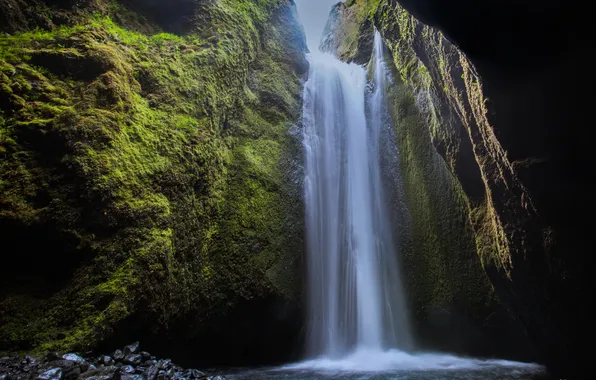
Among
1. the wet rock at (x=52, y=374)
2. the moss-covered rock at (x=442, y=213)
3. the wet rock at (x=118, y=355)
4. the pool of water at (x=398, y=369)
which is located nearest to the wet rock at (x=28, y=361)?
the wet rock at (x=52, y=374)

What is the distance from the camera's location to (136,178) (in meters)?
5.77

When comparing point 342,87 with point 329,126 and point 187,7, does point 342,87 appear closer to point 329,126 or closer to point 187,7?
point 329,126

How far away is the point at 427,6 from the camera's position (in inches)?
135

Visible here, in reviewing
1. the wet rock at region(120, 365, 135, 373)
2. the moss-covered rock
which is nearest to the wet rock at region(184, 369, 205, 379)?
the wet rock at region(120, 365, 135, 373)

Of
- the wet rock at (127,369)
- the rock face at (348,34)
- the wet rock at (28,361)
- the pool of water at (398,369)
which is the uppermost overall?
the rock face at (348,34)

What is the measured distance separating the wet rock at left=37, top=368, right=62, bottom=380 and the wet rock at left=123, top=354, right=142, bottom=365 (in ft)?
3.24

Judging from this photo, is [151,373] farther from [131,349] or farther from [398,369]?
[398,369]

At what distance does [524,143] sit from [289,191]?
6471 mm

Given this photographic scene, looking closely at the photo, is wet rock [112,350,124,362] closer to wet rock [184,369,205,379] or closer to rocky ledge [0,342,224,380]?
rocky ledge [0,342,224,380]

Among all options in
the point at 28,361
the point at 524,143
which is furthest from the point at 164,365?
the point at 524,143

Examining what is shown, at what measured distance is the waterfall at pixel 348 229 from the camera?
936 cm

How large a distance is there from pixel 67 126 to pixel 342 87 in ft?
37.2

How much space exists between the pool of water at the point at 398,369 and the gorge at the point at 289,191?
124 millimetres

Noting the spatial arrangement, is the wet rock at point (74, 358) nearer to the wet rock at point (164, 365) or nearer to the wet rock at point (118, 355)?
the wet rock at point (118, 355)
